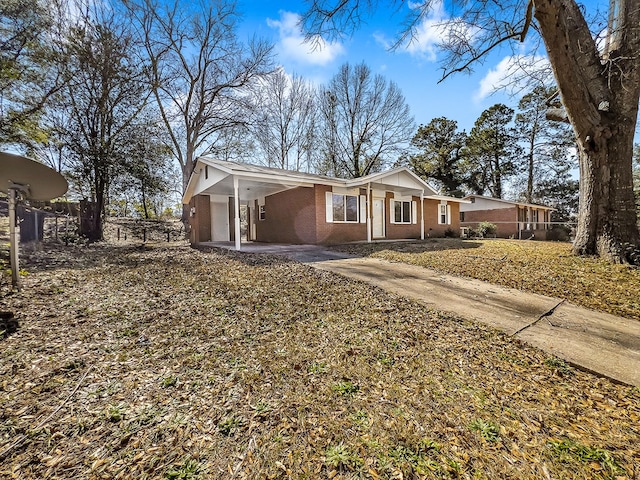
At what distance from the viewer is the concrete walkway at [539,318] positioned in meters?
2.93

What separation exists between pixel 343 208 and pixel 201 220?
740cm

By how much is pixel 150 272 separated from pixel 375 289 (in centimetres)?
504

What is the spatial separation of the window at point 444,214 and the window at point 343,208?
7.43 m

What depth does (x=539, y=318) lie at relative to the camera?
12.9 feet

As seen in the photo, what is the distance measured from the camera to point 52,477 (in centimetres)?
151

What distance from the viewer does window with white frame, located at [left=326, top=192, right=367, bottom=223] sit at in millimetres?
12273

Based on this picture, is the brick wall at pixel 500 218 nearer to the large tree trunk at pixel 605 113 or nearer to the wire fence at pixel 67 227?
the large tree trunk at pixel 605 113

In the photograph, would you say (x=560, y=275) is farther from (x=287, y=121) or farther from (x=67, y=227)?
(x=287, y=121)

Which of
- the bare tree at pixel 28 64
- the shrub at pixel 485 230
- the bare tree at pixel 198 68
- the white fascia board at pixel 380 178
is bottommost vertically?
the shrub at pixel 485 230

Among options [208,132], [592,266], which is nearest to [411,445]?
[592,266]

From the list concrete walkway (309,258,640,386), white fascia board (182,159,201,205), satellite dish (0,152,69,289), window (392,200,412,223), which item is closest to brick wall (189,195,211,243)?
white fascia board (182,159,201,205)

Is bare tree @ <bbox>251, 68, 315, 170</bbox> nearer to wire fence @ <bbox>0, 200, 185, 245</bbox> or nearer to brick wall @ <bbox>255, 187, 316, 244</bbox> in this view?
wire fence @ <bbox>0, 200, 185, 245</bbox>

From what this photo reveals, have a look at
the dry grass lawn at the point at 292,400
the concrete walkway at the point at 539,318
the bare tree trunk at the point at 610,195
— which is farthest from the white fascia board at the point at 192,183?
the bare tree trunk at the point at 610,195

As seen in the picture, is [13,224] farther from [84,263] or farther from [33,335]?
[84,263]
